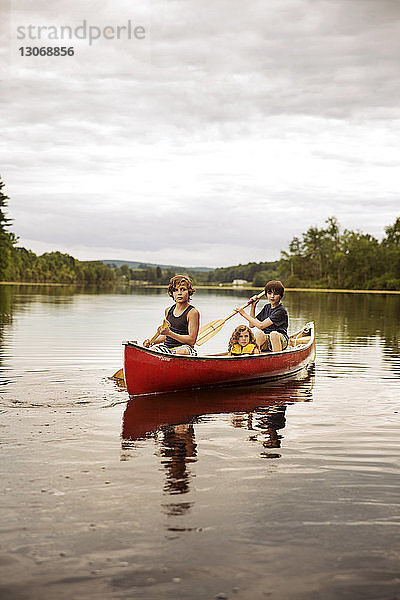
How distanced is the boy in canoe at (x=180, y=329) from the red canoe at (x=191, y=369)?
0.27 meters

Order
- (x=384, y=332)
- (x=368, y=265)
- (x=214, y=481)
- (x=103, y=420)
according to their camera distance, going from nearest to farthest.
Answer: (x=214, y=481)
(x=103, y=420)
(x=384, y=332)
(x=368, y=265)

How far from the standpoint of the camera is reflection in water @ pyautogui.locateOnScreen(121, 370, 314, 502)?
7102 millimetres

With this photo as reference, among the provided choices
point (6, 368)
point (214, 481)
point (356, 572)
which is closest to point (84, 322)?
point (6, 368)

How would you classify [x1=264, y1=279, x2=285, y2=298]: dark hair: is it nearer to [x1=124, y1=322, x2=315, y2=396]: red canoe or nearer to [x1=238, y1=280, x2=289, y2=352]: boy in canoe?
[x1=238, y1=280, x2=289, y2=352]: boy in canoe

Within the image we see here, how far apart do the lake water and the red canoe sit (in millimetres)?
276

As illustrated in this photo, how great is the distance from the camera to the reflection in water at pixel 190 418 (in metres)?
7.10

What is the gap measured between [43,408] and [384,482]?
535cm

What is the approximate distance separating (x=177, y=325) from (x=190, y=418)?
2.34m

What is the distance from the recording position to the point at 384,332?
26312mm

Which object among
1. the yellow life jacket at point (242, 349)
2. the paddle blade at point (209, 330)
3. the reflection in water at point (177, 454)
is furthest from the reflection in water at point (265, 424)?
the paddle blade at point (209, 330)

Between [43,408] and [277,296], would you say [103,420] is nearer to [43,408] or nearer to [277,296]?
[43,408]

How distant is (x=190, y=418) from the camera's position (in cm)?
958

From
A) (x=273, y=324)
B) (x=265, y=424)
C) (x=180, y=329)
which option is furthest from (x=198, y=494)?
(x=273, y=324)

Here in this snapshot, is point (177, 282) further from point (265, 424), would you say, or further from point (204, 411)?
point (265, 424)
